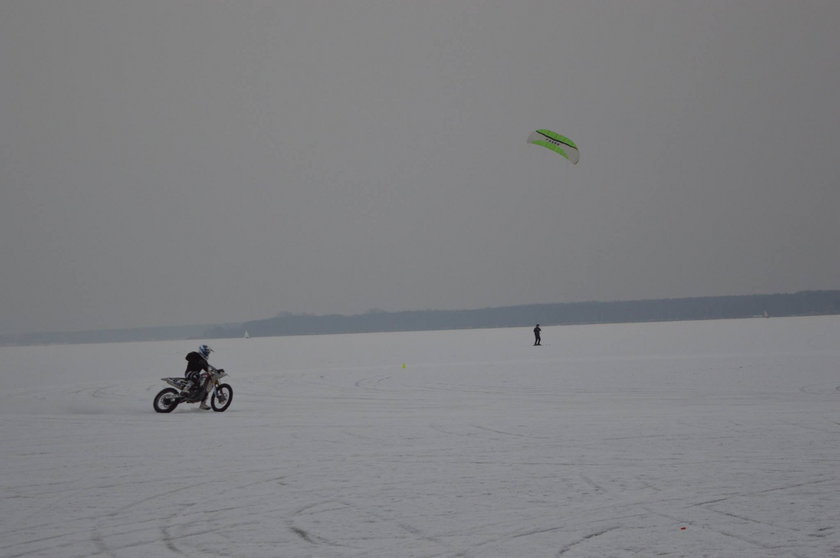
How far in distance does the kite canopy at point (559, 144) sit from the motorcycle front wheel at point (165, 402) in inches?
538

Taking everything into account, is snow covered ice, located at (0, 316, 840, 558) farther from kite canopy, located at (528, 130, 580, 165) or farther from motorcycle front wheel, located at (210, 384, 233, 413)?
kite canopy, located at (528, 130, 580, 165)

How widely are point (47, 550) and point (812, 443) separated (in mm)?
8993

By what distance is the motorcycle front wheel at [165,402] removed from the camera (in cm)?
1678

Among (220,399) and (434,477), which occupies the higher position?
(220,399)

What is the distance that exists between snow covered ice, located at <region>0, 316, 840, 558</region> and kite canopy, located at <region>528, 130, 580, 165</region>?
30.3 feet

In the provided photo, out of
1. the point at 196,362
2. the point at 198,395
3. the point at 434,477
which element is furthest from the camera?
the point at 198,395

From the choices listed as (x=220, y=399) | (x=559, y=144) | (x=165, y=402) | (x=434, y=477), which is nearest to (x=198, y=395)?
(x=220, y=399)

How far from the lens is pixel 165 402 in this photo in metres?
16.9

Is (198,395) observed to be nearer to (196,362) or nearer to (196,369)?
(196,369)

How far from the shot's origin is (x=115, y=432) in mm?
13617

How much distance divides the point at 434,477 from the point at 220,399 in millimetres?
9228

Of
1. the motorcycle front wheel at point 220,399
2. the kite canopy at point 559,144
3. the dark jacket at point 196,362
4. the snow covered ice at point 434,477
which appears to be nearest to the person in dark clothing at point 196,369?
→ the dark jacket at point 196,362

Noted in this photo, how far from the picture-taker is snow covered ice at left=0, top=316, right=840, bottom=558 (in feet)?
20.5

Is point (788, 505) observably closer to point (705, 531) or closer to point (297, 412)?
point (705, 531)
